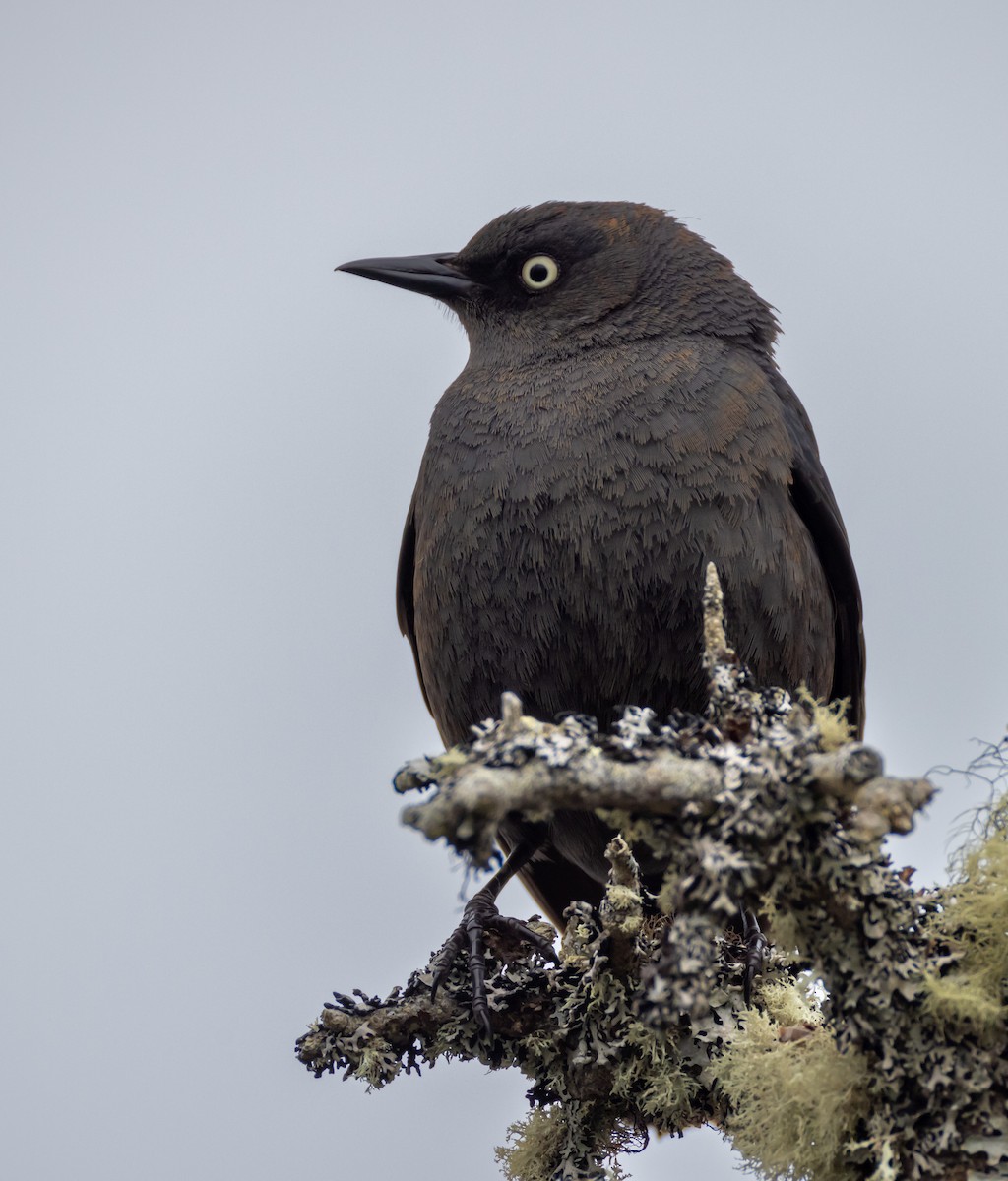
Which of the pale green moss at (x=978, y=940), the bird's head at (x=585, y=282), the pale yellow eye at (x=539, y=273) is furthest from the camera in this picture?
the pale yellow eye at (x=539, y=273)

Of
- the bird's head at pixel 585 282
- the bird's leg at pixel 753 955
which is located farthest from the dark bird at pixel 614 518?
the bird's leg at pixel 753 955

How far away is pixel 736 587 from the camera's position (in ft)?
12.2

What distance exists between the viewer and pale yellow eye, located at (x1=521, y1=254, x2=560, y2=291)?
15.5 feet

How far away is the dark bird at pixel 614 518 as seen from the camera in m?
3.72

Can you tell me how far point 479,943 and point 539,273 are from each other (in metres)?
2.36

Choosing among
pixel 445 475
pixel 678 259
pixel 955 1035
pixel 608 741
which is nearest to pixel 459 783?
pixel 608 741

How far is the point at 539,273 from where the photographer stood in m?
4.75

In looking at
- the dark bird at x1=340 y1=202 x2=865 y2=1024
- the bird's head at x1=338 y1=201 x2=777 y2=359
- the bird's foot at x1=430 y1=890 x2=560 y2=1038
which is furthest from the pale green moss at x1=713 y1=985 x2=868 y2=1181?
the bird's head at x1=338 y1=201 x2=777 y2=359

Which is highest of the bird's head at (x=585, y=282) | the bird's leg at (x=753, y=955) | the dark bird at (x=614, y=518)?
the bird's head at (x=585, y=282)

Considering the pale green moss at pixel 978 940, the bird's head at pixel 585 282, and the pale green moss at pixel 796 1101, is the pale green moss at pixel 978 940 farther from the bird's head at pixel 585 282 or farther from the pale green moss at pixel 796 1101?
the bird's head at pixel 585 282

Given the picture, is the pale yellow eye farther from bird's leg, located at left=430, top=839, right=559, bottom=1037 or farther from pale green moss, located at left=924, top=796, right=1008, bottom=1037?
pale green moss, located at left=924, top=796, right=1008, bottom=1037

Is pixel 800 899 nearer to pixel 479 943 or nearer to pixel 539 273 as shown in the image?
pixel 479 943

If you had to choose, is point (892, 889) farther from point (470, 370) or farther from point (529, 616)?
point (470, 370)

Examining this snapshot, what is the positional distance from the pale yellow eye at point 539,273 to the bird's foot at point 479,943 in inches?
81.9
